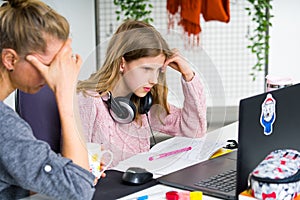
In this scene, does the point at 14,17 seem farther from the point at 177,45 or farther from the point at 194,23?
the point at 194,23

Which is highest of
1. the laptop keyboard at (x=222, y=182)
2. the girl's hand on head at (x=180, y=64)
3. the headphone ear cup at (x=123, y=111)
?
the girl's hand on head at (x=180, y=64)

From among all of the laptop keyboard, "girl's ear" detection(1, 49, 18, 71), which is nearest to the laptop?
the laptop keyboard

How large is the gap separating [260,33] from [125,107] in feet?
6.30

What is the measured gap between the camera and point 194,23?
2.86m

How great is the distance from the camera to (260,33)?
10.6ft

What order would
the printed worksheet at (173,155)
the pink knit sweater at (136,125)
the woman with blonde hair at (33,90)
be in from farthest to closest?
the printed worksheet at (173,155)
the pink knit sweater at (136,125)
the woman with blonde hair at (33,90)

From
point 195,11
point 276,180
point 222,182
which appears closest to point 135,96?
point 222,182

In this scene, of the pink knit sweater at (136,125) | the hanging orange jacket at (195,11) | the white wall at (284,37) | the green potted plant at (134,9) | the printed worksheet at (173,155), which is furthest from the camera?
the white wall at (284,37)

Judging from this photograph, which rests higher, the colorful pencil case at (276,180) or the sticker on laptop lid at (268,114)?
the sticker on laptop lid at (268,114)

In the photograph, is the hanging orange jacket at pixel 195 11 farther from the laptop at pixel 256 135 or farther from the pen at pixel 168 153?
the laptop at pixel 256 135

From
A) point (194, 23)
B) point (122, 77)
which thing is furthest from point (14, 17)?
point (194, 23)

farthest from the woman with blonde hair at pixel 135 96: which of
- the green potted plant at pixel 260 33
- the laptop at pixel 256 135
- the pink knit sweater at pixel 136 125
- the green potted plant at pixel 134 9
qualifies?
the green potted plant at pixel 260 33

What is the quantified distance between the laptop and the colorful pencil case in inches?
2.2

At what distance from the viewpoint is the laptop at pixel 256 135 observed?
4.30ft
